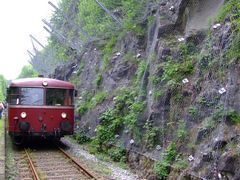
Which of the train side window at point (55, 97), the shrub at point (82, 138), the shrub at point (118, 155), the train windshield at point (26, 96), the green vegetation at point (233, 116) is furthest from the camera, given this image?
the shrub at point (82, 138)

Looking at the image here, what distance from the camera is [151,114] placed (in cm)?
1071

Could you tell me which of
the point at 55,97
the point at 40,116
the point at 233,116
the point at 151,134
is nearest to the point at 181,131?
the point at 151,134

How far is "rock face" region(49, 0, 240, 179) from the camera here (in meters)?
7.49

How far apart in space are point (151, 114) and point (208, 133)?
2.92 meters

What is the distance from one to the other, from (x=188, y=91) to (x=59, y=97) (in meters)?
6.60

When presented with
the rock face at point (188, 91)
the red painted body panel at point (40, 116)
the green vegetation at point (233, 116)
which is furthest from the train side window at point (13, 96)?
the green vegetation at point (233, 116)

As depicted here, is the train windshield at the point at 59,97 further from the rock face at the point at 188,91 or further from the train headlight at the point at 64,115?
the rock face at the point at 188,91

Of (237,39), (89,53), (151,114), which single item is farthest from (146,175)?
(89,53)

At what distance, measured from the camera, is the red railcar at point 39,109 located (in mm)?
13719

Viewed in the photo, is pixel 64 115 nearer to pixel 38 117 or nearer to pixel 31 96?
pixel 38 117

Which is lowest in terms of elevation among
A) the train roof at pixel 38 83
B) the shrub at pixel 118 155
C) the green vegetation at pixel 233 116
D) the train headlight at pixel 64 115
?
the shrub at pixel 118 155

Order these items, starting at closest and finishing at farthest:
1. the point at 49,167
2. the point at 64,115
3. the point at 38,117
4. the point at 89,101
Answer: the point at 49,167
the point at 38,117
the point at 64,115
the point at 89,101

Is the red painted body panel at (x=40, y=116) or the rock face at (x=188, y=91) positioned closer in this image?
the rock face at (x=188, y=91)

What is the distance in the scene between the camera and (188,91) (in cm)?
966
